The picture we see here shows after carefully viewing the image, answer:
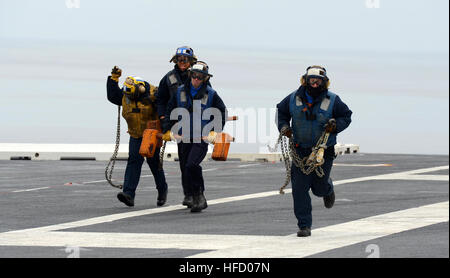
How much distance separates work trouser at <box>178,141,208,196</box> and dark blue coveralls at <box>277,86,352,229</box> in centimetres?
288

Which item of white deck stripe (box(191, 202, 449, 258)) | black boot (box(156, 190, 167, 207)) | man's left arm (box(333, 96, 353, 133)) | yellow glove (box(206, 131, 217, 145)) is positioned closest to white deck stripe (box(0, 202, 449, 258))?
white deck stripe (box(191, 202, 449, 258))

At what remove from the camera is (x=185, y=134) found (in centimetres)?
1792

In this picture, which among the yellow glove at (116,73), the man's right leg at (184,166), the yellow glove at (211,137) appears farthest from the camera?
the yellow glove at (116,73)

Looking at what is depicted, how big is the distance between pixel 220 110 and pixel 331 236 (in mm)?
3485

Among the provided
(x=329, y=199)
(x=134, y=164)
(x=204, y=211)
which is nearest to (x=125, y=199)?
(x=134, y=164)

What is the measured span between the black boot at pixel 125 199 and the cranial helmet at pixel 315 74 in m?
4.61

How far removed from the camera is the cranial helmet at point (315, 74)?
49.0 feet

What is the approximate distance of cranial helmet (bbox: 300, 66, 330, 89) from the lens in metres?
14.9

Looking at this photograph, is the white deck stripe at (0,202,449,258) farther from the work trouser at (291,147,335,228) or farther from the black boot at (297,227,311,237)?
the work trouser at (291,147,335,228)

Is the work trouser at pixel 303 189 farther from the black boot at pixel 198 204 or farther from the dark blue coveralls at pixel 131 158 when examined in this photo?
the dark blue coveralls at pixel 131 158

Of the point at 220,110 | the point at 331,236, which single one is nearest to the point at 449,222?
the point at 331,236

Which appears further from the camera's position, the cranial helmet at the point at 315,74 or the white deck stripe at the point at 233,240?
the cranial helmet at the point at 315,74

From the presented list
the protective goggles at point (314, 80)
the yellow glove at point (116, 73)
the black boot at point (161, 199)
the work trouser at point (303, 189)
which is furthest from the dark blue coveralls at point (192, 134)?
the protective goggles at point (314, 80)
